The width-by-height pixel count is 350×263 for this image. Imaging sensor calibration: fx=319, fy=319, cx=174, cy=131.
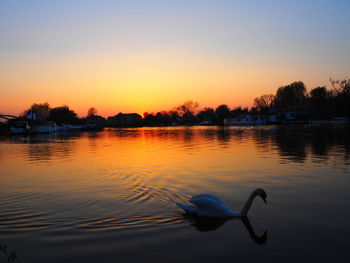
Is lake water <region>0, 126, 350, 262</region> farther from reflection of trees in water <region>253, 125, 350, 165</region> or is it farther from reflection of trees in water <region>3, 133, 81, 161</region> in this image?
reflection of trees in water <region>3, 133, 81, 161</region>

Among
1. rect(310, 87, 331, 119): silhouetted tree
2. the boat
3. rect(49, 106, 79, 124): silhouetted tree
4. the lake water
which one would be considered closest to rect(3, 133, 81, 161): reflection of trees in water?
the lake water

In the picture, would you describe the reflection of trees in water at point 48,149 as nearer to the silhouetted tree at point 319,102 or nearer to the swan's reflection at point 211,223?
the swan's reflection at point 211,223

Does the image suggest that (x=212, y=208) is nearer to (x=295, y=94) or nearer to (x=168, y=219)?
(x=168, y=219)

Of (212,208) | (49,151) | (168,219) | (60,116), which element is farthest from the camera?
(60,116)

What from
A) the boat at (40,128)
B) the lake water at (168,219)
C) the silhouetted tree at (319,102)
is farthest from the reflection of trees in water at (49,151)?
the silhouetted tree at (319,102)

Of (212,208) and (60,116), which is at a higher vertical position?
(60,116)

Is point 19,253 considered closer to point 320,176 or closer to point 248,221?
point 248,221

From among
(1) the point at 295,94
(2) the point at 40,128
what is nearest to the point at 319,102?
(1) the point at 295,94

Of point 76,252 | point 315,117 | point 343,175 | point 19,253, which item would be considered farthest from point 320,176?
point 315,117

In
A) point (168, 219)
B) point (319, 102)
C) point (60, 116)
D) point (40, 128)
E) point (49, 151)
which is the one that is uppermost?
point (319, 102)

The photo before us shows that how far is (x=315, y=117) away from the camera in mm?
159625

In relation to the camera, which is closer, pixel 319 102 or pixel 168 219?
pixel 168 219

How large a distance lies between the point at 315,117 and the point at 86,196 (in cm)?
16545

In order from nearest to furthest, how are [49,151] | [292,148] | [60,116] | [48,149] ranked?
1. [292,148]
2. [49,151]
3. [48,149]
4. [60,116]
